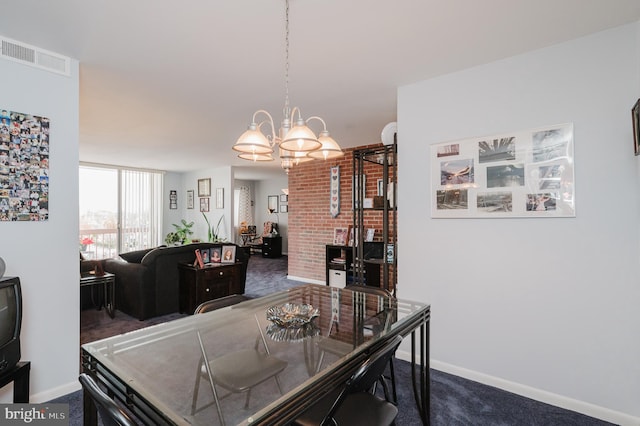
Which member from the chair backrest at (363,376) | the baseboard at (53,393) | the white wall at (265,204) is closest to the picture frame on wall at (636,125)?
the chair backrest at (363,376)

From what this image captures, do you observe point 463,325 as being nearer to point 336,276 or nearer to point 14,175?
point 336,276

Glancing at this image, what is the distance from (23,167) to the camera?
201cm

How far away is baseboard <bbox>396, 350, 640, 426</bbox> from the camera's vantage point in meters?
1.84

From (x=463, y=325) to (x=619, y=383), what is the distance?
2.93 ft

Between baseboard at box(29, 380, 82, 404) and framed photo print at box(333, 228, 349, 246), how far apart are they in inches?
143

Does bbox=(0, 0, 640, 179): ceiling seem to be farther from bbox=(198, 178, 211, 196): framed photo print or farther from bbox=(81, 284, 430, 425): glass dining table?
bbox=(198, 178, 211, 196): framed photo print

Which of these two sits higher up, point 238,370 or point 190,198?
point 190,198

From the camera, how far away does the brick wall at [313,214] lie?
17.0 feet

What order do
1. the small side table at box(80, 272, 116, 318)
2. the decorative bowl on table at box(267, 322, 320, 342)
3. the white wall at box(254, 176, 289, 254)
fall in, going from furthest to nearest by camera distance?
1. the white wall at box(254, 176, 289, 254)
2. the small side table at box(80, 272, 116, 318)
3. the decorative bowl on table at box(267, 322, 320, 342)

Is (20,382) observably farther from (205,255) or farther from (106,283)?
(205,255)

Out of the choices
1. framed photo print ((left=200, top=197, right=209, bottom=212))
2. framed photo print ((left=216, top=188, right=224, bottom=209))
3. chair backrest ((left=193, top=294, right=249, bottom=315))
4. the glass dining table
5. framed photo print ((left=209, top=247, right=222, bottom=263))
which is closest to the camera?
the glass dining table

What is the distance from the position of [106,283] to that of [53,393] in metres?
1.94

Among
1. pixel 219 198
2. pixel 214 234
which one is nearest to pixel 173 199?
pixel 219 198

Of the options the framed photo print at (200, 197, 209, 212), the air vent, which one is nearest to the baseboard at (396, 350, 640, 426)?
the air vent
